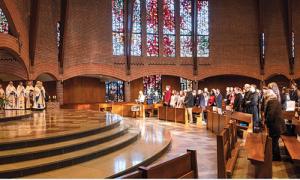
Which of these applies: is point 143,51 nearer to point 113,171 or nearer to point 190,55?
point 190,55

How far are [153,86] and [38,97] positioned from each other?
933 cm

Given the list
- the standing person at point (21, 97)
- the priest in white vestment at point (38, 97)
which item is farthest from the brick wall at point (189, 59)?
the standing person at point (21, 97)

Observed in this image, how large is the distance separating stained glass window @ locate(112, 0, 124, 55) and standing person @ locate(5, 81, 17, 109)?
7747 millimetres

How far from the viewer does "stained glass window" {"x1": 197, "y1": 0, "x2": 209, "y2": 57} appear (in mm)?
22234

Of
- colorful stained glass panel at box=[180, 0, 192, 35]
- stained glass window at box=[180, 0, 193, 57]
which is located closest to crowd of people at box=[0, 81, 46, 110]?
stained glass window at box=[180, 0, 193, 57]

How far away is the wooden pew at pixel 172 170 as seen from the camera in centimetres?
275

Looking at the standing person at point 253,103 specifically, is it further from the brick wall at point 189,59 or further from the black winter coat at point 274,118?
the brick wall at point 189,59

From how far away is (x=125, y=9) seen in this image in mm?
20500

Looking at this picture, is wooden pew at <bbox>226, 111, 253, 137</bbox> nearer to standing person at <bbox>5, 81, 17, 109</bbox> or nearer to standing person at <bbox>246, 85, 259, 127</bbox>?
standing person at <bbox>246, 85, 259, 127</bbox>

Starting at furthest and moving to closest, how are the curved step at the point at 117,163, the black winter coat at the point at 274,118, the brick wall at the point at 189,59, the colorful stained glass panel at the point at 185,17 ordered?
the colorful stained glass panel at the point at 185,17, the brick wall at the point at 189,59, the black winter coat at the point at 274,118, the curved step at the point at 117,163

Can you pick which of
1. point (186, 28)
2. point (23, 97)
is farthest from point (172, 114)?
point (186, 28)

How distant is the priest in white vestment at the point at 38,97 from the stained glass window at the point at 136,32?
7710mm

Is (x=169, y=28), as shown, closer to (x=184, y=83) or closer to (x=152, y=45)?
(x=152, y=45)

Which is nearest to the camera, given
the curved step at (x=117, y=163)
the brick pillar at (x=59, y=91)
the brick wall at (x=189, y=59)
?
the curved step at (x=117, y=163)
